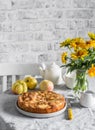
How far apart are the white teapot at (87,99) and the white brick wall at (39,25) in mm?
1058

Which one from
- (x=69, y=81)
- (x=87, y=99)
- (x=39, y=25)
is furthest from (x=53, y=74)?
(x=39, y=25)

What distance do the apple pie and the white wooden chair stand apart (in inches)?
21.0

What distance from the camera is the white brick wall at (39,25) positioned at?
2338mm

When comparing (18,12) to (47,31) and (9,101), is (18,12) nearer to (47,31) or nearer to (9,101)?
(47,31)

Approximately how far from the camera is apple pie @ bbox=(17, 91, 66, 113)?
4.38ft

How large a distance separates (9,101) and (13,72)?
0.53 meters

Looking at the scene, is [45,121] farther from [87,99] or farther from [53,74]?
[53,74]

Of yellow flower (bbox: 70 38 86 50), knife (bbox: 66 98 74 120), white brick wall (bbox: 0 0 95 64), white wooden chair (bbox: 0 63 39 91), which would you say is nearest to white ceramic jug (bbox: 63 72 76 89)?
knife (bbox: 66 98 74 120)

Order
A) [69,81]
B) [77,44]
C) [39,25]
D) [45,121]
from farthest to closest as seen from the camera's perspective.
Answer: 1. [39,25]
2. [69,81]
3. [77,44]
4. [45,121]

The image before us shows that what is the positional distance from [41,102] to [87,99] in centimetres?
22

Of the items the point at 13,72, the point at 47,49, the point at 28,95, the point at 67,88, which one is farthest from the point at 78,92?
the point at 47,49

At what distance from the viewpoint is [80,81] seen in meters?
1.52

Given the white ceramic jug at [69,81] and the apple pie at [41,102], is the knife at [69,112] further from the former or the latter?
the white ceramic jug at [69,81]

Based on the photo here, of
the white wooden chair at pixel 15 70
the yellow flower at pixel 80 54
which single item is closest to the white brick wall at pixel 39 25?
the white wooden chair at pixel 15 70
